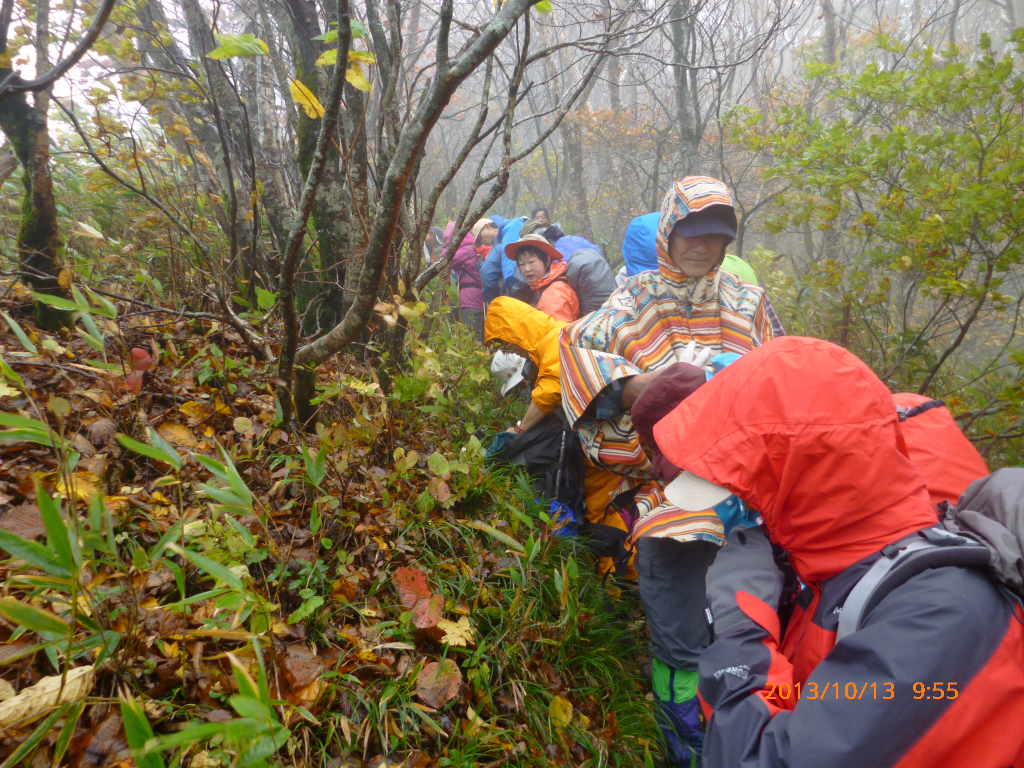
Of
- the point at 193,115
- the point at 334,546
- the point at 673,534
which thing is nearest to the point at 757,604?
the point at 673,534

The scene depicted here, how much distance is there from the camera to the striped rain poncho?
2.48 meters

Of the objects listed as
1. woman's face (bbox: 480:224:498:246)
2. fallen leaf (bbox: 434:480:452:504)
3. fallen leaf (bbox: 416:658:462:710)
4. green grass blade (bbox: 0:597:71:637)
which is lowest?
fallen leaf (bbox: 416:658:462:710)

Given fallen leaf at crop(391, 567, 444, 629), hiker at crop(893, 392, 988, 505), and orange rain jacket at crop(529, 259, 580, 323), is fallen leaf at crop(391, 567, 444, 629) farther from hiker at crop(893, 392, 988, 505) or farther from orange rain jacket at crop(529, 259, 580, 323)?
orange rain jacket at crop(529, 259, 580, 323)

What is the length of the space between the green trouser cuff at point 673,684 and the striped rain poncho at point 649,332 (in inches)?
28.1

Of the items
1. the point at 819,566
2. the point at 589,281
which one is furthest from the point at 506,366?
the point at 819,566

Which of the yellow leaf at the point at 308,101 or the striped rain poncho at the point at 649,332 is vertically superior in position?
the yellow leaf at the point at 308,101

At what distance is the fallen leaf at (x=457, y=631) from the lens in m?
1.86

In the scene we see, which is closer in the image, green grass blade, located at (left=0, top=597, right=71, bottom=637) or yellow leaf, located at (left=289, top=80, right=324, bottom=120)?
green grass blade, located at (left=0, top=597, right=71, bottom=637)

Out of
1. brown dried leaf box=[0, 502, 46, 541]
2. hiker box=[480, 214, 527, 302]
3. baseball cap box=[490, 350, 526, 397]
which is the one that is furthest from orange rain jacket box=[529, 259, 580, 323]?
brown dried leaf box=[0, 502, 46, 541]

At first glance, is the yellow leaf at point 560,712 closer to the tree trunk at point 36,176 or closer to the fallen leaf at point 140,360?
the fallen leaf at point 140,360

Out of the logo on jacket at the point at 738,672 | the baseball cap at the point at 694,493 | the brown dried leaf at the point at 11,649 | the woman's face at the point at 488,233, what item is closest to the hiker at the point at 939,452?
the baseball cap at the point at 694,493

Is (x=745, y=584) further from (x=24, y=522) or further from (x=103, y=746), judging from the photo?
(x=24, y=522)

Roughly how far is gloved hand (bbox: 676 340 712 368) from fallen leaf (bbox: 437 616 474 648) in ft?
5.24

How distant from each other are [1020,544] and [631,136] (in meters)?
14.2
